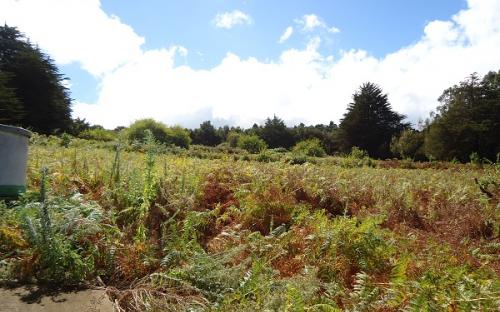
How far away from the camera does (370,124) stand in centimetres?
5053

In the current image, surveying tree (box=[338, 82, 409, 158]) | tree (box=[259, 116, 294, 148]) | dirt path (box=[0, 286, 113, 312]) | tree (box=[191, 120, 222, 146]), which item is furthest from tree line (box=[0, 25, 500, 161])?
dirt path (box=[0, 286, 113, 312])

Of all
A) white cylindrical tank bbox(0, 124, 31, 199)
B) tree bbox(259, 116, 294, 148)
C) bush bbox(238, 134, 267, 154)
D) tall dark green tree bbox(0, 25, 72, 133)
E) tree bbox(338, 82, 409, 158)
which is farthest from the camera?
tree bbox(259, 116, 294, 148)

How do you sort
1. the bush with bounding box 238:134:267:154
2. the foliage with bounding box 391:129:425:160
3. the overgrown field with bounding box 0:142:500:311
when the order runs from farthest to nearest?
the foliage with bounding box 391:129:425:160 → the bush with bounding box 238:134:267:154 → the overgrown field with bounding box 0:142:500:311

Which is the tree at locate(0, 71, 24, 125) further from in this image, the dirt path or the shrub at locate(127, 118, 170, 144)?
the dirt path

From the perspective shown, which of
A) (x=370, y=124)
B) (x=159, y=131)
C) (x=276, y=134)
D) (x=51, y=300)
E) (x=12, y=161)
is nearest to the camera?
(x=51, y=300)

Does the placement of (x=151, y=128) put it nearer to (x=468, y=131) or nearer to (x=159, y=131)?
(x=159, y=131)

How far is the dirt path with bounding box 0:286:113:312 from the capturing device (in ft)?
8.70

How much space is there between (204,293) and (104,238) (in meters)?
1.19

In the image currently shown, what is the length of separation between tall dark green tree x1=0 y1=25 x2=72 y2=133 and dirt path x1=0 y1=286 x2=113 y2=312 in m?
36.0

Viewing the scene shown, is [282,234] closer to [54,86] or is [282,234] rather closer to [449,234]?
[449,234]

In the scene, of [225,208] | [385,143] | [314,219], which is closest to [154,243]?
[225,208]

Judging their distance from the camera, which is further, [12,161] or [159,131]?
[159,131]

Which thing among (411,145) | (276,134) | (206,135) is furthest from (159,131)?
(206,135)

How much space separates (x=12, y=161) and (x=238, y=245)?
2378 mm
